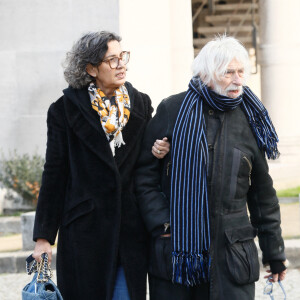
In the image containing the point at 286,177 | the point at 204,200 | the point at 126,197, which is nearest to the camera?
the point at 204,200

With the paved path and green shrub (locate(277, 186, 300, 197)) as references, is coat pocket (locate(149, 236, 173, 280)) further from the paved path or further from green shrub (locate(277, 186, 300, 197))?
green shrub (locate(277, 186, 300, 197))

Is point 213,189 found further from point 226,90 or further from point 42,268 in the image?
point 42,268

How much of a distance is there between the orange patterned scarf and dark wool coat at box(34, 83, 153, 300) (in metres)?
0.03

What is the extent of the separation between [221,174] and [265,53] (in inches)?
380

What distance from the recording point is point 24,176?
10484 millimetres

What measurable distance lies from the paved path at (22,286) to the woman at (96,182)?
291 centimetres

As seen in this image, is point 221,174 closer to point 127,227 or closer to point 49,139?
point 127,227

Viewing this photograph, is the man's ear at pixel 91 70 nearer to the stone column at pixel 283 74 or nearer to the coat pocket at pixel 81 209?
the coat pocket at pixel 81 209

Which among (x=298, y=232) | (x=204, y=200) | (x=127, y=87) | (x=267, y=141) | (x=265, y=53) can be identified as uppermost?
(x=265, y=53)

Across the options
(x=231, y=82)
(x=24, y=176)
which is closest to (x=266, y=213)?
(x=231, y=82)

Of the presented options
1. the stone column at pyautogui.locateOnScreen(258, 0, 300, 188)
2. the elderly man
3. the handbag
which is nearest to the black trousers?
the elderly man

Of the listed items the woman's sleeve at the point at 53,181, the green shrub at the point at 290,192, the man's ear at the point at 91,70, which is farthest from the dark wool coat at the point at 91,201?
the green shrub at the point at 290,192

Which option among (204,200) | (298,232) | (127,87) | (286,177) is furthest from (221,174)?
(286,177)

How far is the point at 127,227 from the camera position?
13.3 feet
